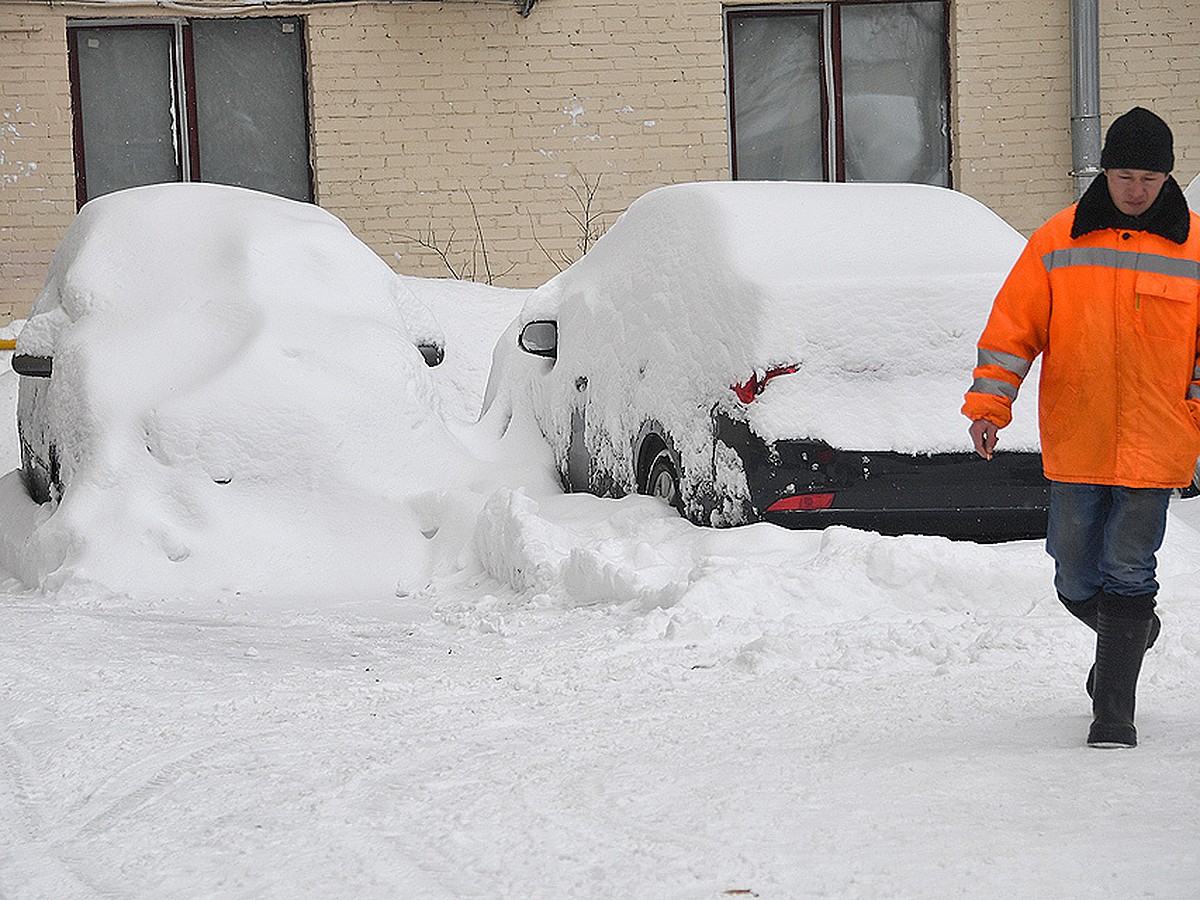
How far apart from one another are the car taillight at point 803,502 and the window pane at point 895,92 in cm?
848

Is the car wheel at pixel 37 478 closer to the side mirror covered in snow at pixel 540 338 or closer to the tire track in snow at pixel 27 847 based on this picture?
the side mirror covered in snow at pixel 540 338

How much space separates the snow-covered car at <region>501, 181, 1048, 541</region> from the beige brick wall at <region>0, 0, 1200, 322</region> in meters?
6.72

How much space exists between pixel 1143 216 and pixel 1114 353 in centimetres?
33

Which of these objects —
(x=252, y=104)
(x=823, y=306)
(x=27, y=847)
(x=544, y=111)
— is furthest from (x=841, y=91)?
(x=27, y=847)

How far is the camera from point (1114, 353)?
11.9ft

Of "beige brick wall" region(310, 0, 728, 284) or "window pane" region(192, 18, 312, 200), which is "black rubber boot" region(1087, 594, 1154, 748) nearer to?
"beige brick wall" region(310, 0, 728, 284)

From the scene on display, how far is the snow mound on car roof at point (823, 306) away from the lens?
5.41 meters

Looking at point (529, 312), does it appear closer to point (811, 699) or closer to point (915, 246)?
point (915, 246)

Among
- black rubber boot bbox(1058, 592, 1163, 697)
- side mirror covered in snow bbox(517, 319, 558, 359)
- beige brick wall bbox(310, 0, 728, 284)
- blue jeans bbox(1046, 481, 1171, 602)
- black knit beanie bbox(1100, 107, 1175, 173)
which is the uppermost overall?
beige brick wall bbox(310, 0, 728, 284)

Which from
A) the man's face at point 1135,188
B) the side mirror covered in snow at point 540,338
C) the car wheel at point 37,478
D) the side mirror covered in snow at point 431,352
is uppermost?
the man's face at point 1135,188

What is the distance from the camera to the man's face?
11.8ft

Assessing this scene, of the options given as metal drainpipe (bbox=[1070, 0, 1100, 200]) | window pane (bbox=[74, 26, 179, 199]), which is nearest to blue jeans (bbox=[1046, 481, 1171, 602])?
metal drainpipe (bbox=[1070, 0, 1100, 200])

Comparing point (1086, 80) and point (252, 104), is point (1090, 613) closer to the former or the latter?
point (1086, 80)

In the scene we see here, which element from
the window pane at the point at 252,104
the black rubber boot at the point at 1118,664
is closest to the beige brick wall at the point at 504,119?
the window pane at the point at 252,104
